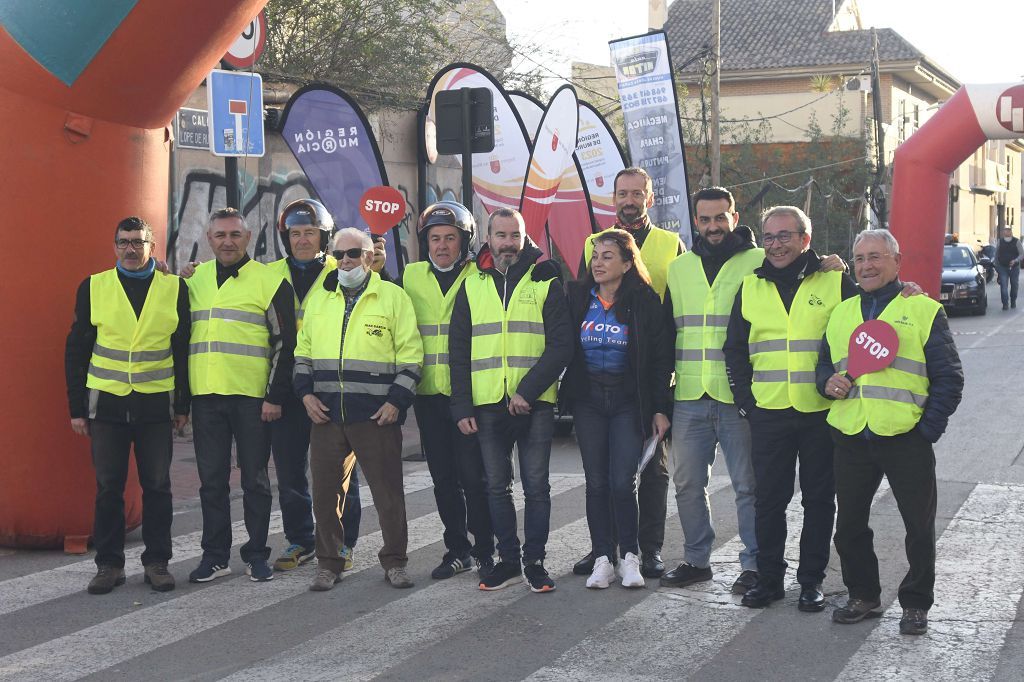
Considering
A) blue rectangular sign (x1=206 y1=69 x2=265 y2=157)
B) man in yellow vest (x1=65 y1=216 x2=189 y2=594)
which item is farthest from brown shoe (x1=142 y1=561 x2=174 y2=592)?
blue rectangular sign (x1=206 y1=69 x2=265 y2=157)

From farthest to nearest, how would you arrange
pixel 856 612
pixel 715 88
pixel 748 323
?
pixel 715 88, pixel 748 323, pixel 856 612

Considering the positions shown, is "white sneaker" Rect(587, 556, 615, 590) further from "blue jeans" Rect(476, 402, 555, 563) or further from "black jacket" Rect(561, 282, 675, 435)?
"black jacket" Rect(561, 282, 675, 435)

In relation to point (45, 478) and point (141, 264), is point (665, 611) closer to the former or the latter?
point (141, 264)

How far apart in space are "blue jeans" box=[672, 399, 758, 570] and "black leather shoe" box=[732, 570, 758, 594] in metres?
0.03

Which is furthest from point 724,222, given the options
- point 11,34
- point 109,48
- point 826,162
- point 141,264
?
point 826,162

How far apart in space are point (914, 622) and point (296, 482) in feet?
12.0

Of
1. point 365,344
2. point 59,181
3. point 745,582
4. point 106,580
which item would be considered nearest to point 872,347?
point 745,582

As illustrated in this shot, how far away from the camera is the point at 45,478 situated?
7848mm

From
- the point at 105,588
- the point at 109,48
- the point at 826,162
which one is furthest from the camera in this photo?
the point at 826,162

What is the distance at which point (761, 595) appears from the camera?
6.48 meters

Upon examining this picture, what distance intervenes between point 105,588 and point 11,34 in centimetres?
332

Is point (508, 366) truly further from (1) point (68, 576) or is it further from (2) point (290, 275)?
(1) point (68, 576)

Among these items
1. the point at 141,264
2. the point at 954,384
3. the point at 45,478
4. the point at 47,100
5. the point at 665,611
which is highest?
the point at 47,100

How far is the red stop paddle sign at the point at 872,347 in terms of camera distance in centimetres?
590
